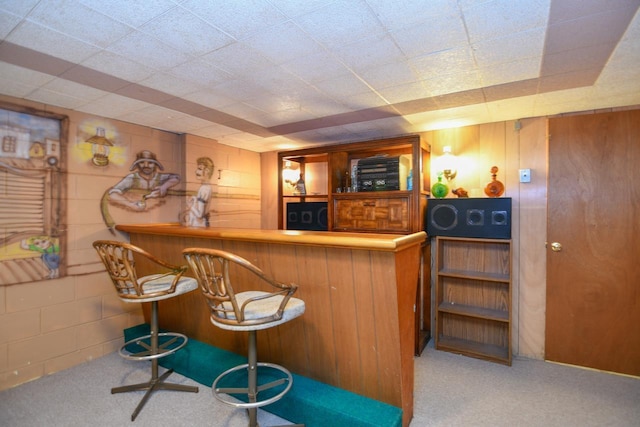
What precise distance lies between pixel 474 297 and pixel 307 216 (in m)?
2.07

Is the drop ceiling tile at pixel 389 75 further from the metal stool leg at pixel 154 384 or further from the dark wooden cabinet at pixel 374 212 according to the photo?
the metal stool leg at pixel 154 384

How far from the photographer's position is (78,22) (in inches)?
59.2

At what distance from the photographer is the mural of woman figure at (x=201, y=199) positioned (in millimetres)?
3711

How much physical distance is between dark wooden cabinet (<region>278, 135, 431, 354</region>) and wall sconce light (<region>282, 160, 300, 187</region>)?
5.8 inches

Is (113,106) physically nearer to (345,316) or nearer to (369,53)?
(369,53)

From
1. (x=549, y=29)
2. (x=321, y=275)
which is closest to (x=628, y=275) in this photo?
(x=549, y=29)

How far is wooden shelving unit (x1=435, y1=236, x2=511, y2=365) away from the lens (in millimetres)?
2935

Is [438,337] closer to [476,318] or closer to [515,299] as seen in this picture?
A: [476,318]

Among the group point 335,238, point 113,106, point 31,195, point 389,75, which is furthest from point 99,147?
point 389,75

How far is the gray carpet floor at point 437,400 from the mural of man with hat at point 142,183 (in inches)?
60.2

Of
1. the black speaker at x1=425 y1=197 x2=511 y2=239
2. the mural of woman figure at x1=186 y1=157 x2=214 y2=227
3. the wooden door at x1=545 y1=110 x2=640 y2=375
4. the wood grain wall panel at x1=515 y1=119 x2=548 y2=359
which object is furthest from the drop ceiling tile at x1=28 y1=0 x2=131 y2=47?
the wooden door at x1=545 y1=110 x2=640 y2=375

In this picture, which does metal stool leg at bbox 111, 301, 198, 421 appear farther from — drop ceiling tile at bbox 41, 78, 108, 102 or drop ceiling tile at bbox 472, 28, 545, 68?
drop ceiling tile at bbox 472, 28, 545, 68

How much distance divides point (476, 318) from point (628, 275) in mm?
1278

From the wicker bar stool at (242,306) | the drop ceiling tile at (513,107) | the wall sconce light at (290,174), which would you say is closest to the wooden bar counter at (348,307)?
the wicker bar stool at (242,306)
